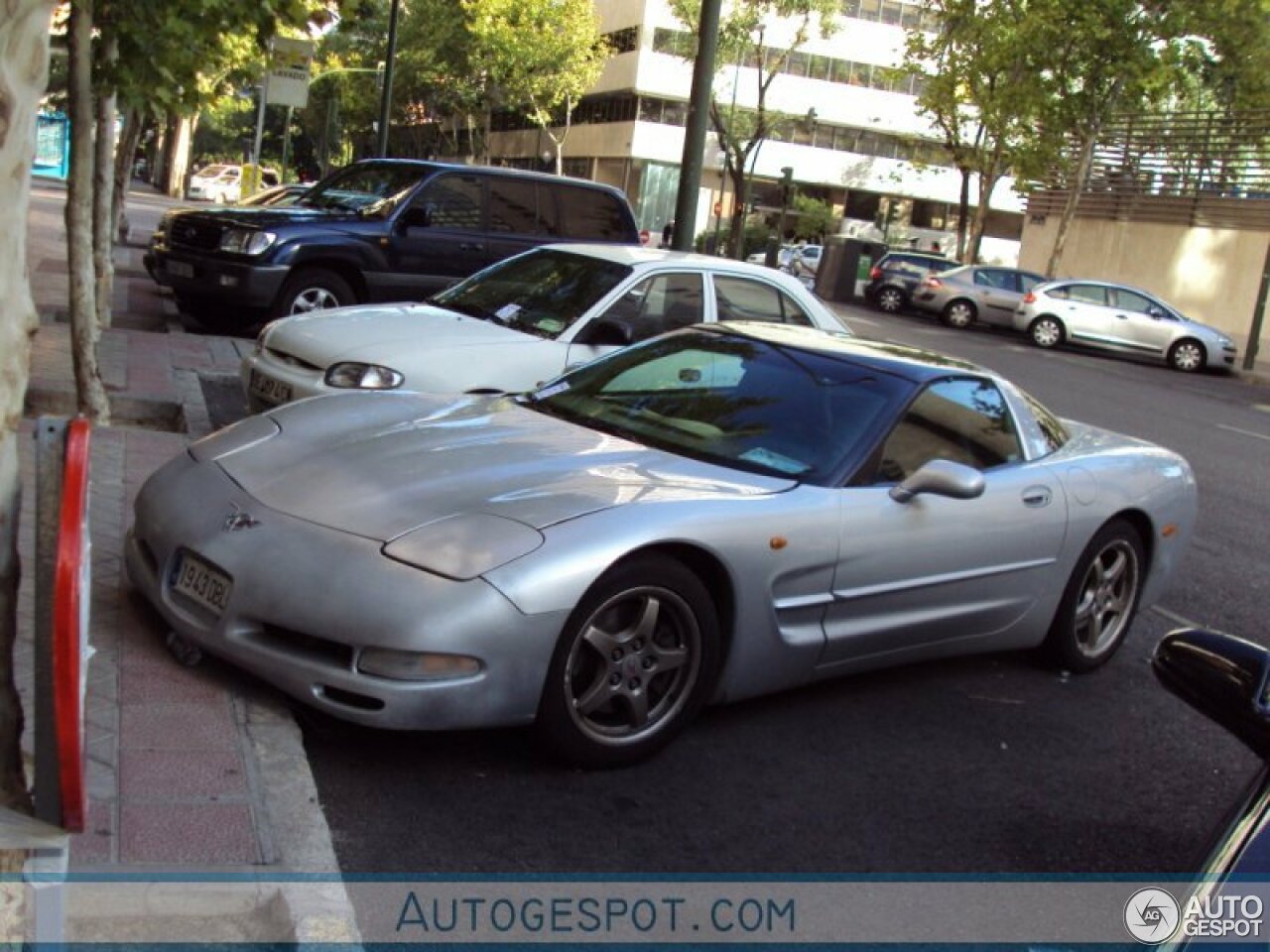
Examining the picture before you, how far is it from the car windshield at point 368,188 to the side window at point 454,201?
0.18 m

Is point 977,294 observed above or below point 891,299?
above

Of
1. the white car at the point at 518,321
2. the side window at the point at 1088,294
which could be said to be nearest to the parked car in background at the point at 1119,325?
the side window at the point at 1088,294

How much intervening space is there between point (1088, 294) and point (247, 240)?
70.8 feet

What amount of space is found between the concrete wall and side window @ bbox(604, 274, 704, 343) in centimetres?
2681

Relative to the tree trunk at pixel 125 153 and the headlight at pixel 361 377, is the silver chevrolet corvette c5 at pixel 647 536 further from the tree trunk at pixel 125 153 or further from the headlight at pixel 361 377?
the tree trunk at pixel 125 153

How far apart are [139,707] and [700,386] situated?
2433 millimetres

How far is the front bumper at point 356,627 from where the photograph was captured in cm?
394

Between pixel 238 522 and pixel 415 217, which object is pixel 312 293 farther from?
pixel 238 522

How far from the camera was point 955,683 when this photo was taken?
18.9 ft

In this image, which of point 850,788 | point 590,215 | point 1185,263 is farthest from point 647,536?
point 1185,263

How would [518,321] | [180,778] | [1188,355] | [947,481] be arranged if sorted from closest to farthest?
[180,778] < [947,481] < [518,321] < [1188,355]

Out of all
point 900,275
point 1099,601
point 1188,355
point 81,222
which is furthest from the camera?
point 900,275

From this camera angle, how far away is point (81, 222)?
8.30 meters

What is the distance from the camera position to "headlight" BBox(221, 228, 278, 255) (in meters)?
12.1
